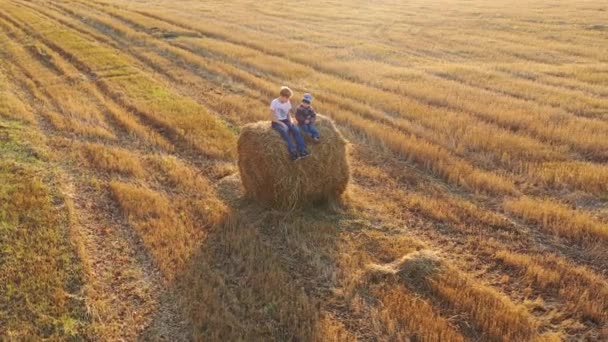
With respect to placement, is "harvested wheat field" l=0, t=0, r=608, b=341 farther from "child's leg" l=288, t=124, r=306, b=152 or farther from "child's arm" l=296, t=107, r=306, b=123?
"child's arm" l=296, t=107, r=306, b=123

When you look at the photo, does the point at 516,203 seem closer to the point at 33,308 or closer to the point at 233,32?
the point at 33,308

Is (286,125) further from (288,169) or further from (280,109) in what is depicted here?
(288,169)

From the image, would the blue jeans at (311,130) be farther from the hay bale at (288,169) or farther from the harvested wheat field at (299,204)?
the harvested wheat field at (299,204)

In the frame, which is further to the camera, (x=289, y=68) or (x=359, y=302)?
(x=289, y=68)

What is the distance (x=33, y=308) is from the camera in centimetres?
652

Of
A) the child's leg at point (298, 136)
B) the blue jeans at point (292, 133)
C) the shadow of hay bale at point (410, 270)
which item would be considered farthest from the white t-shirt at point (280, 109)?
the shadow of hay bale at point (410, 270)

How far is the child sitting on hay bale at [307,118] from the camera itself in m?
9.29

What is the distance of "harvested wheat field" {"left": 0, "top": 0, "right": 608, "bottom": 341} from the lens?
6664mm

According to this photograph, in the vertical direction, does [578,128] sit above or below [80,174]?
above

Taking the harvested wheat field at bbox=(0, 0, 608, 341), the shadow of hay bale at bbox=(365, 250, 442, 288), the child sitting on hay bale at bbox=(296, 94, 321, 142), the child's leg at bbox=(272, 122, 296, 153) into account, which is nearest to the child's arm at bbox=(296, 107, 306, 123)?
the child sitting on hay bale at bbox=(296, 94, 321, 142)

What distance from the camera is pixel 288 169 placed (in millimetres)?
9133

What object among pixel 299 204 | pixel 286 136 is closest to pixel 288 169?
pixel 286 136

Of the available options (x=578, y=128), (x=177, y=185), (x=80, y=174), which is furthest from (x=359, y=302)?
(x=578, y=128)

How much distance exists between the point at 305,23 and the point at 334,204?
24417mm
